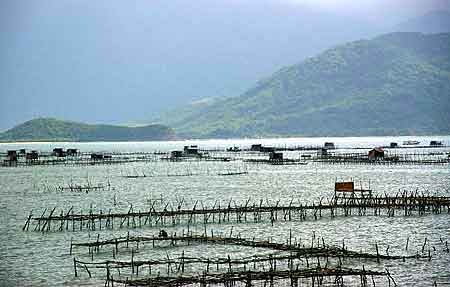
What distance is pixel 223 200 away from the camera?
73250 millimetres

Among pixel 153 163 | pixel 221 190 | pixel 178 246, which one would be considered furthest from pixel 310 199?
pixel 153 163

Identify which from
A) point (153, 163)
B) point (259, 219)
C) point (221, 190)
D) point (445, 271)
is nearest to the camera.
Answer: point (445, 271)

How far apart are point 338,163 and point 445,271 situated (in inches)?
4057

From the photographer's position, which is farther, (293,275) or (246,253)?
(246,253)

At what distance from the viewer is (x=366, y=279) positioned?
33.0 meters

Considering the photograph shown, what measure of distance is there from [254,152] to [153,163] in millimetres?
52116

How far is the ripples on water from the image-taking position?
37.9 meters

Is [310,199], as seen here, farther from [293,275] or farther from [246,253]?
[293,275]

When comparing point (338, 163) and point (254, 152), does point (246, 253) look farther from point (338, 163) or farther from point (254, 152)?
point (254, 152)

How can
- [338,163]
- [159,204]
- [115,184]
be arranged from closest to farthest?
[159,204]
[115,184]
[338,163]

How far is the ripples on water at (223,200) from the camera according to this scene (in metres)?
37.9

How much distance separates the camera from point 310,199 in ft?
240

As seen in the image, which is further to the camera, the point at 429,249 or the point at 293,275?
Result: the point at 429,249

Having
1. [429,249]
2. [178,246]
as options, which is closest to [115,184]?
[178,246]
